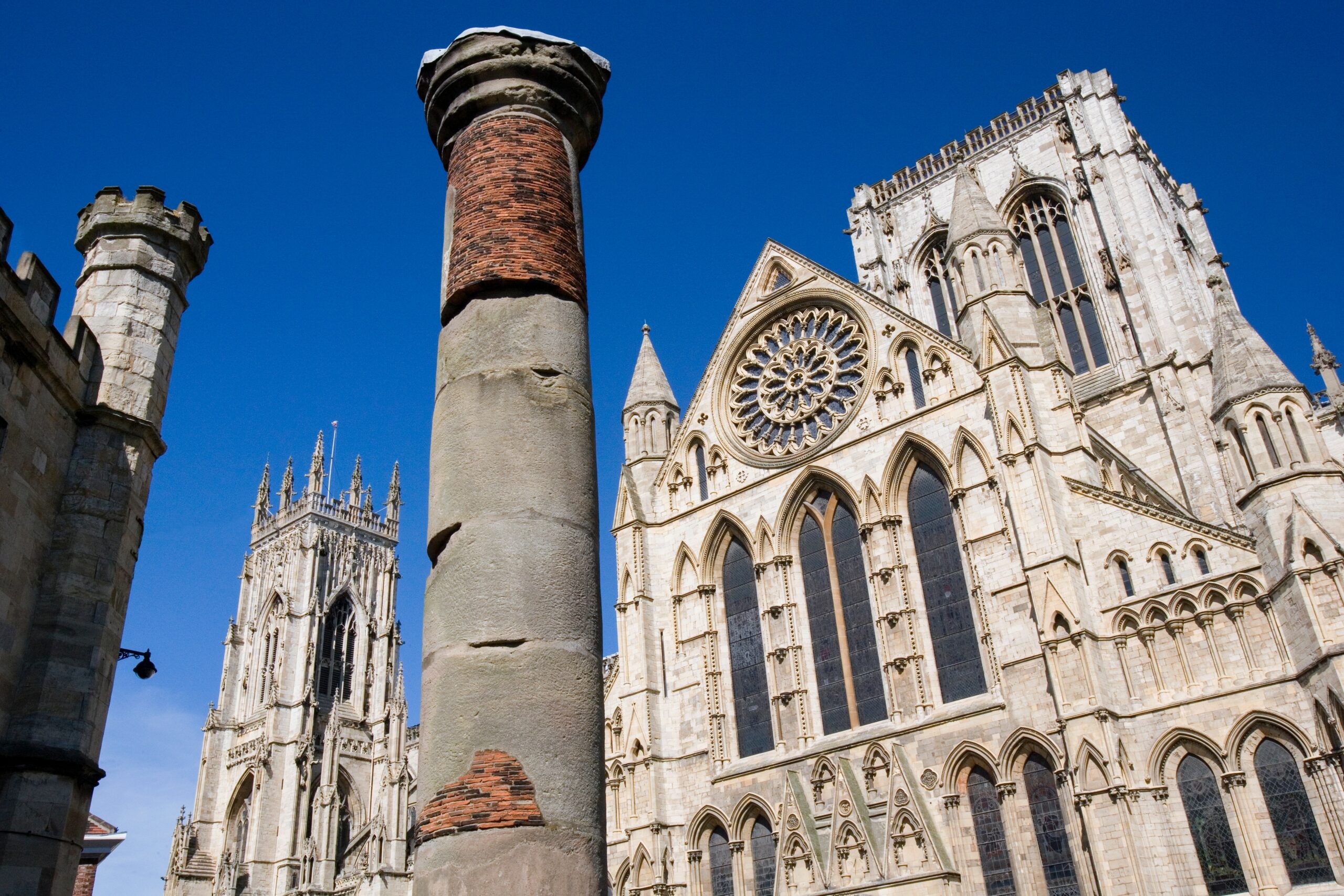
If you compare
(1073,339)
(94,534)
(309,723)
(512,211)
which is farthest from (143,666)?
(309,723)

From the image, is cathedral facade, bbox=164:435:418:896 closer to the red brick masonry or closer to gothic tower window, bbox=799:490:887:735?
gothic tower window, bbox=799:490:887:735

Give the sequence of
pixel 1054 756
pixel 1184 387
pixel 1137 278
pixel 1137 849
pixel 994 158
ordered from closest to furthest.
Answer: pixel 1137 849 → pixel 1054 756 → pixel 1184 387 → pixel 1137 278 → pixel 994 158

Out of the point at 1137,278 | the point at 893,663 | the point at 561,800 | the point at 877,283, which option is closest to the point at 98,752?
the point at 561,800

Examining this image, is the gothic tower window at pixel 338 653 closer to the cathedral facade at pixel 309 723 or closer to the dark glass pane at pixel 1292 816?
the cathedral facade at pixel 309 723

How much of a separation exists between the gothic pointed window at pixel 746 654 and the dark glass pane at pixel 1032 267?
14.5 meters

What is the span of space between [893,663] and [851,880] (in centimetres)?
359

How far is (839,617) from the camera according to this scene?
19875 mm

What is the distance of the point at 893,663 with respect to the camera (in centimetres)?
1852

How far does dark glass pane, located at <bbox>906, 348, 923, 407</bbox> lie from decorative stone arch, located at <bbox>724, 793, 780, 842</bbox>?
25.0 ft

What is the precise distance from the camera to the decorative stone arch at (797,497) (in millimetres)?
20953

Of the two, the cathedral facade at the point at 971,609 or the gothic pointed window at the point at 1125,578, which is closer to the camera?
the cathedral facade at the point at 971,609

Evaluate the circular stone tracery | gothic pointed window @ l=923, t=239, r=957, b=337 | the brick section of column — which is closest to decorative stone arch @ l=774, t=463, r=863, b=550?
the circular stone tracery

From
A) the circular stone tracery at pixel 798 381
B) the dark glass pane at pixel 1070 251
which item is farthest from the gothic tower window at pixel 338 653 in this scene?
the dark glass pane at pixel 1070 251

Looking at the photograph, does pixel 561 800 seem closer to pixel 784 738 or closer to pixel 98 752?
pixel 98 752
